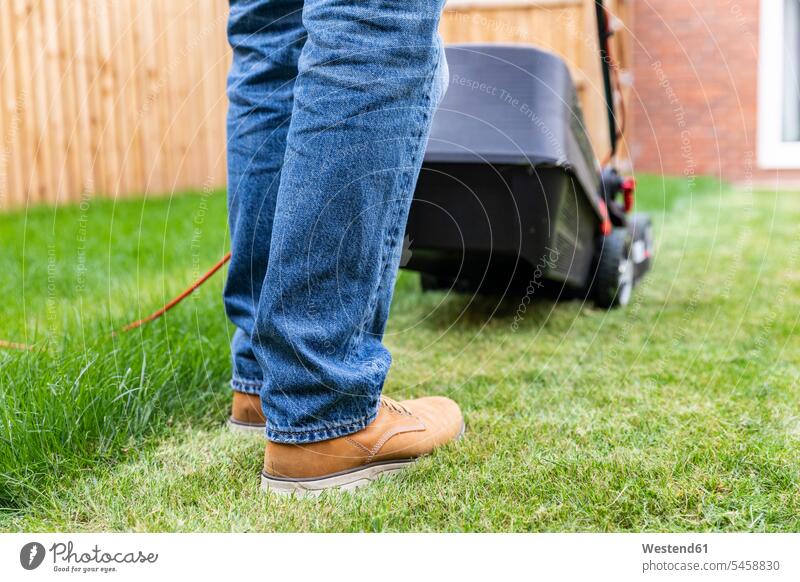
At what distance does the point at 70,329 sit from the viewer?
148cm

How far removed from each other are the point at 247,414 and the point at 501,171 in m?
0.69

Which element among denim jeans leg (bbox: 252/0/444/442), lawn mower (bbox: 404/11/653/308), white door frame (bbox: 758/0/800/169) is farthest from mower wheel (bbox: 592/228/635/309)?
white door frame (bbox: 758/0/800/169)

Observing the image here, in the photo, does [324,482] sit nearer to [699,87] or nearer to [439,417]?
[439,417]

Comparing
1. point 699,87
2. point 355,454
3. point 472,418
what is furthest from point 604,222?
point 699,87

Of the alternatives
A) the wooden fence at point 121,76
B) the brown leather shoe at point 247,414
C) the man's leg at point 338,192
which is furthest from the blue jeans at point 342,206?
the wooden fence at point 121,76

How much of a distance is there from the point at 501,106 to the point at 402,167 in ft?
2.34

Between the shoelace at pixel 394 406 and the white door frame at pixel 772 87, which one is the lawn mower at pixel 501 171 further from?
the white door frame at pixel 772 87

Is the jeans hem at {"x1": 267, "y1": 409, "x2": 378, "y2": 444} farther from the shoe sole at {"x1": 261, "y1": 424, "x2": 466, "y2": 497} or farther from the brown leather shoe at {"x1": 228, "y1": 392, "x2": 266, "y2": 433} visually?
the brown leather shoe at {"x1": 228, "y1": 392, "x2": 266, "y2": 433}

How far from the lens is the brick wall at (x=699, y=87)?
21.0 ft

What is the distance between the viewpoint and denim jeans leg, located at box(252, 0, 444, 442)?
901mm

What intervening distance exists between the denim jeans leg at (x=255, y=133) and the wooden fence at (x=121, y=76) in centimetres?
268

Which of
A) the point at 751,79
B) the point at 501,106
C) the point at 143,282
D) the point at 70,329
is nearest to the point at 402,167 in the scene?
the point at 501,106

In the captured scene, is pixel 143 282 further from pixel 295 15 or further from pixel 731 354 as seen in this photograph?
pixel 731 354

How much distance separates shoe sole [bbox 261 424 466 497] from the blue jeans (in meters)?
0.06
